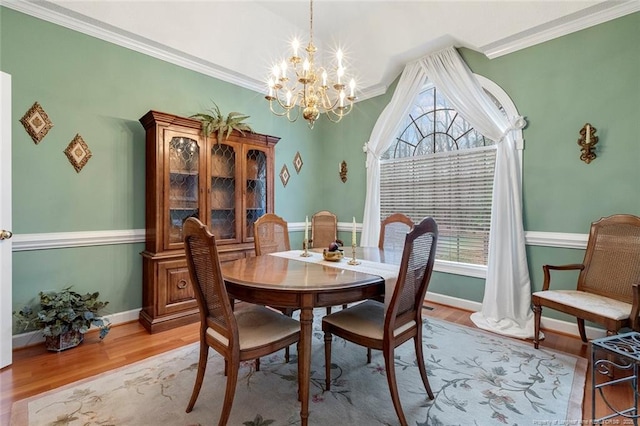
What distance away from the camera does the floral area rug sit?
1.63m

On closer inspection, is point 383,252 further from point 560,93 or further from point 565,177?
point 560,93

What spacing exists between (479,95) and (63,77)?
401 cm

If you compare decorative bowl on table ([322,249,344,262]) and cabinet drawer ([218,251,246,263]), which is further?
cabinet drawer ([218,251,246,263])

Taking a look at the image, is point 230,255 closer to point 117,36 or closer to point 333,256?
point 333,256

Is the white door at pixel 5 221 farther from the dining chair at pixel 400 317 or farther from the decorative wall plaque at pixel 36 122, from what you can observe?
the dining chair at pixel 400 317

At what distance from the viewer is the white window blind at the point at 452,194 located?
330 centimetres

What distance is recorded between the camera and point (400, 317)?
1.70 m

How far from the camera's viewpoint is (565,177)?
2719mm

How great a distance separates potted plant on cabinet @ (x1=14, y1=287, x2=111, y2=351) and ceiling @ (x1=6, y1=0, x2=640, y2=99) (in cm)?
240

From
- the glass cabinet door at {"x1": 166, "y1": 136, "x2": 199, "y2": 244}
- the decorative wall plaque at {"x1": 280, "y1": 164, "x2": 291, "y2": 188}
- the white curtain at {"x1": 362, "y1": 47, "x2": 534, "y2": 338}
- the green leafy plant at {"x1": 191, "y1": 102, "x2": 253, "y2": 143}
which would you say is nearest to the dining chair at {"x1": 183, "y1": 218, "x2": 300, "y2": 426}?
the glass cabinet door at {"x1": 166, "y1": 136, "x2": 199, "y2": 244}

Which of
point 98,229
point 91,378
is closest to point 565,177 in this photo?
point 91,378

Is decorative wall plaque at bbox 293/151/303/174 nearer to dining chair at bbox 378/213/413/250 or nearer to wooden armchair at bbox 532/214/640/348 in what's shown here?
dining chair at bbox 378/213/413/250

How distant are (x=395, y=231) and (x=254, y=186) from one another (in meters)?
1.80

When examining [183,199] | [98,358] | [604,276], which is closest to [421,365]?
[604,276]
